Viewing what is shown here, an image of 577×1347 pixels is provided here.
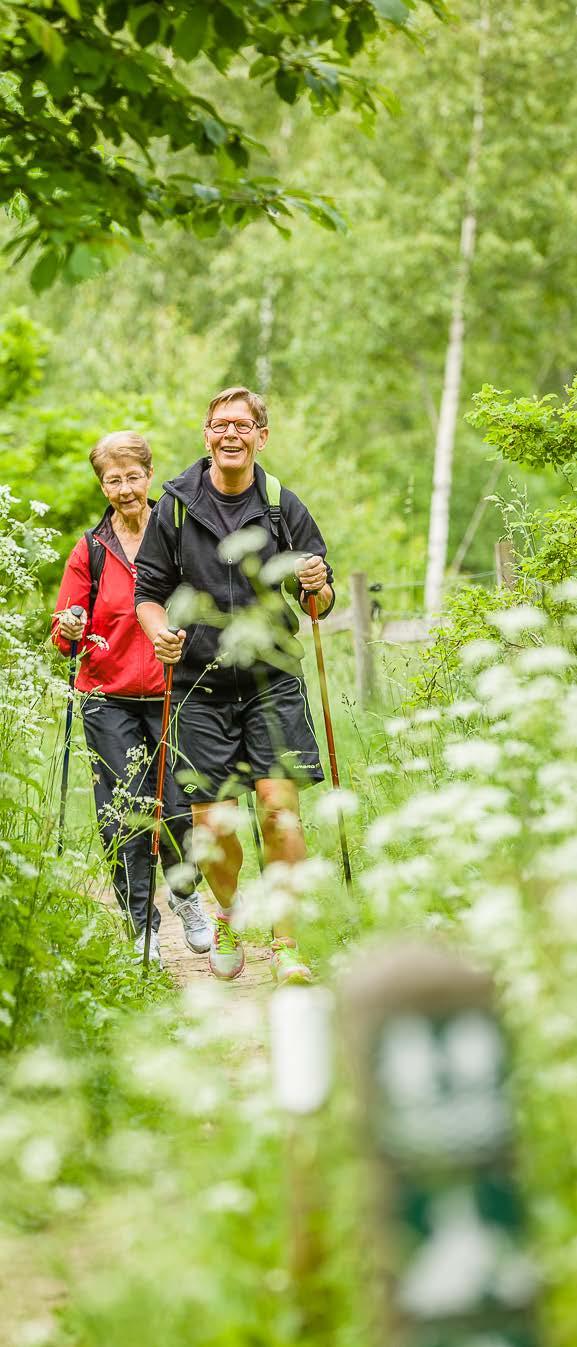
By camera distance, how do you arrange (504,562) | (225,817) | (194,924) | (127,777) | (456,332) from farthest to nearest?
(456,332) < (504,562) < (194,924) < (127,777) < (225,817)

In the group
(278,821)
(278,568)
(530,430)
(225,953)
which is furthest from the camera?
(530,430)

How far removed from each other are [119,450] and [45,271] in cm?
243

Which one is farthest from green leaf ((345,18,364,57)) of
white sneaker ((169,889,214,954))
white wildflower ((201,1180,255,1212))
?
white sneaker ((169,889,214,954))

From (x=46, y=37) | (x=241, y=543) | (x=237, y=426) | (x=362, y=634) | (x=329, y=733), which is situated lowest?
(x=329, y=733)

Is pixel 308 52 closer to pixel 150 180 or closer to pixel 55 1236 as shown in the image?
pixel 150 180

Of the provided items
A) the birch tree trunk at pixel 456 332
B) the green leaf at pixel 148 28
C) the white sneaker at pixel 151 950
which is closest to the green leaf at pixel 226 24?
the green leaf at pixel 148 28

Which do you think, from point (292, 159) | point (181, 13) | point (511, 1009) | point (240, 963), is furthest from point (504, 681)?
point (292, 159)

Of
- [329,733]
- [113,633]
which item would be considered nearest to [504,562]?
[113,633]

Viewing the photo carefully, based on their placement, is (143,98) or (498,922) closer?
(498,922)

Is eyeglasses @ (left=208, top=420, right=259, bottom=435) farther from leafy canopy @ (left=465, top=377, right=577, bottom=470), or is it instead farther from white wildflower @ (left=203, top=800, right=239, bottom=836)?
white wildflower @ (left=203, top=800, right=239, bottom=836)

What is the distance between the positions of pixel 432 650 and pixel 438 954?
12.3 ft

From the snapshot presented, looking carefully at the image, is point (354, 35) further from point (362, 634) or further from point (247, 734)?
point (362, 634)

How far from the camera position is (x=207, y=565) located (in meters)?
5.27

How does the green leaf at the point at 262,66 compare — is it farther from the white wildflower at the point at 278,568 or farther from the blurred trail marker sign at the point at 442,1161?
the blurred trail marker sign at the point at 442,1161
